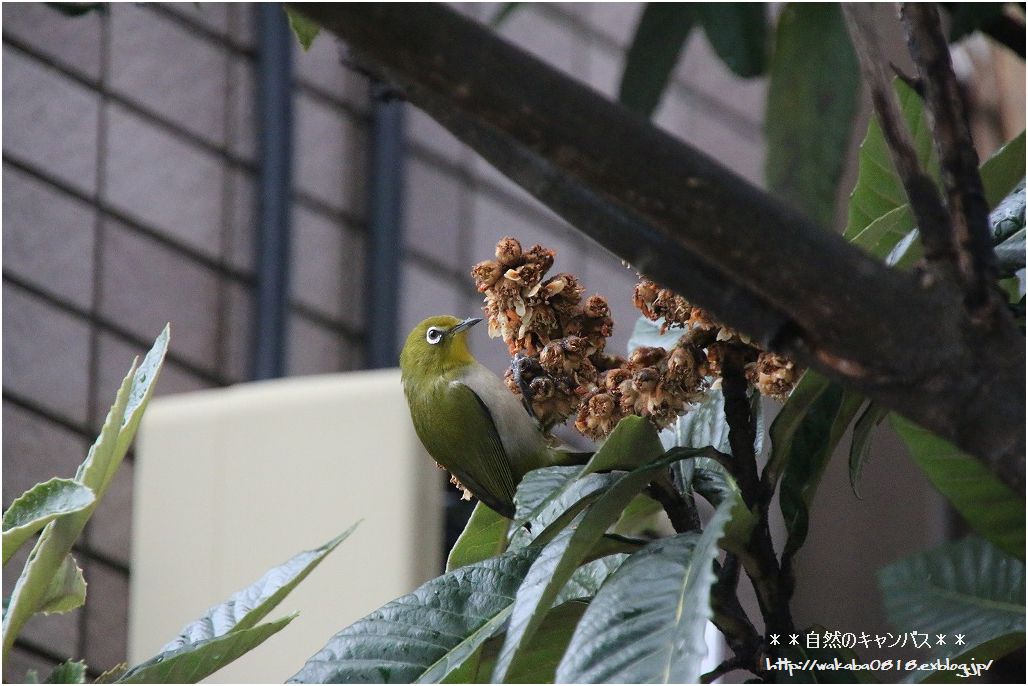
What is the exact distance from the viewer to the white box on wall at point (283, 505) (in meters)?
1.40

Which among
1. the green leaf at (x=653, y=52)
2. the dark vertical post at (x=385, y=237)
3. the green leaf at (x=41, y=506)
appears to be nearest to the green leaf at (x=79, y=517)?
the green leaf at (x=41, y=506)

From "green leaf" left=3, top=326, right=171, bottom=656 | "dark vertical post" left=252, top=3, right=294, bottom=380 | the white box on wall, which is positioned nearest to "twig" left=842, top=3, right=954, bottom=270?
"green leaf" left=3, top=326, right=171, bottom=656

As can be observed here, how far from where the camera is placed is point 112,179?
2543mm

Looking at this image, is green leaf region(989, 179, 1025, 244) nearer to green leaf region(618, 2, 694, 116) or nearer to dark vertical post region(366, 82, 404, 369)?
green leaf region(618, 2, 694, 116)

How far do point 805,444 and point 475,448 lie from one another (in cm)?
27

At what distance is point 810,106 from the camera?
0.60 metres

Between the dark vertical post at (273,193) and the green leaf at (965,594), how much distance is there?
6.97 ft

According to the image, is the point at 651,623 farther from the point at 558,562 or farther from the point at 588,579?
the point at 588,579

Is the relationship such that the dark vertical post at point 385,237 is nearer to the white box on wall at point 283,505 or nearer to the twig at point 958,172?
the white box on wall at point 283,505

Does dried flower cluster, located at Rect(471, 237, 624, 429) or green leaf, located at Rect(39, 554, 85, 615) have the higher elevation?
dried flower cluster, located at Rect(471, 237, 624, 429)

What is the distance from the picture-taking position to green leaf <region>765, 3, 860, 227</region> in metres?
0.57

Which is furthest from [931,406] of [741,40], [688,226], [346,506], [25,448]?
[25,448]

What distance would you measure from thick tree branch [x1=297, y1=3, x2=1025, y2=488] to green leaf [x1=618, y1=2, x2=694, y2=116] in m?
0.36

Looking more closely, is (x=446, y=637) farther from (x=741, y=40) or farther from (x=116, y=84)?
(x=116, y=84)
